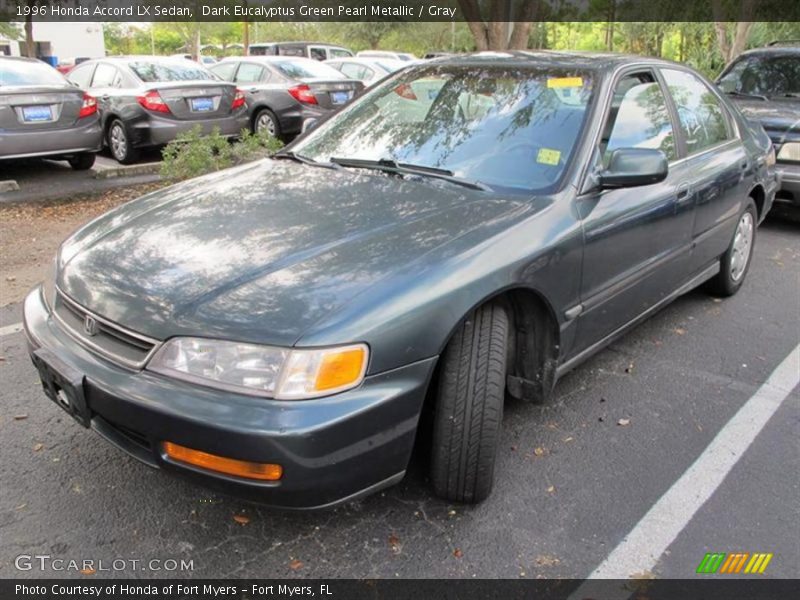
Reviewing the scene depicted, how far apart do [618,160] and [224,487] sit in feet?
6.79

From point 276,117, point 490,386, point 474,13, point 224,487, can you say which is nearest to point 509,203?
point 490,386

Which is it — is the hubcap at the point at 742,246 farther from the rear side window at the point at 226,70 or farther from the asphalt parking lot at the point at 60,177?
the rear side window at the point at 226,70

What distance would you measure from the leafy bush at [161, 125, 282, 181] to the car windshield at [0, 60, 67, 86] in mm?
1877

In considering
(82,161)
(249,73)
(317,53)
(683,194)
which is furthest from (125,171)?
(317,53)

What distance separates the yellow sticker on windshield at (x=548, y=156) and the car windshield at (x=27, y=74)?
694 cm

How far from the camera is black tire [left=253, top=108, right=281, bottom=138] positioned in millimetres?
11078

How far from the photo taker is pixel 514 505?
270 cm

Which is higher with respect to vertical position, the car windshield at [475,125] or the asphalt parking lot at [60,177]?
the car windshield at [475,125]

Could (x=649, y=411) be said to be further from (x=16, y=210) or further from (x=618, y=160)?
(x=16, y=210)

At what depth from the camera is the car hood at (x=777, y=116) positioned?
6.66 m

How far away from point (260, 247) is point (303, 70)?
9870mm

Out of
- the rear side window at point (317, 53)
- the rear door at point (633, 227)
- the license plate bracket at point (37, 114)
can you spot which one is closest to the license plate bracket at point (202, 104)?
the license plate bracket at point (37, 114)

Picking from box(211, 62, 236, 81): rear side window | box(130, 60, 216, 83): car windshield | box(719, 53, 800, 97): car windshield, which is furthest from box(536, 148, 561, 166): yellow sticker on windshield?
box(211, 62, 236, 81): rear side window

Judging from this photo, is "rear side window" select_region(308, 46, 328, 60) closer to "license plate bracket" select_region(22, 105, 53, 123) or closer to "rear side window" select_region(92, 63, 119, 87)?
"rear side window" select_region(92, 63, 119, 87)
